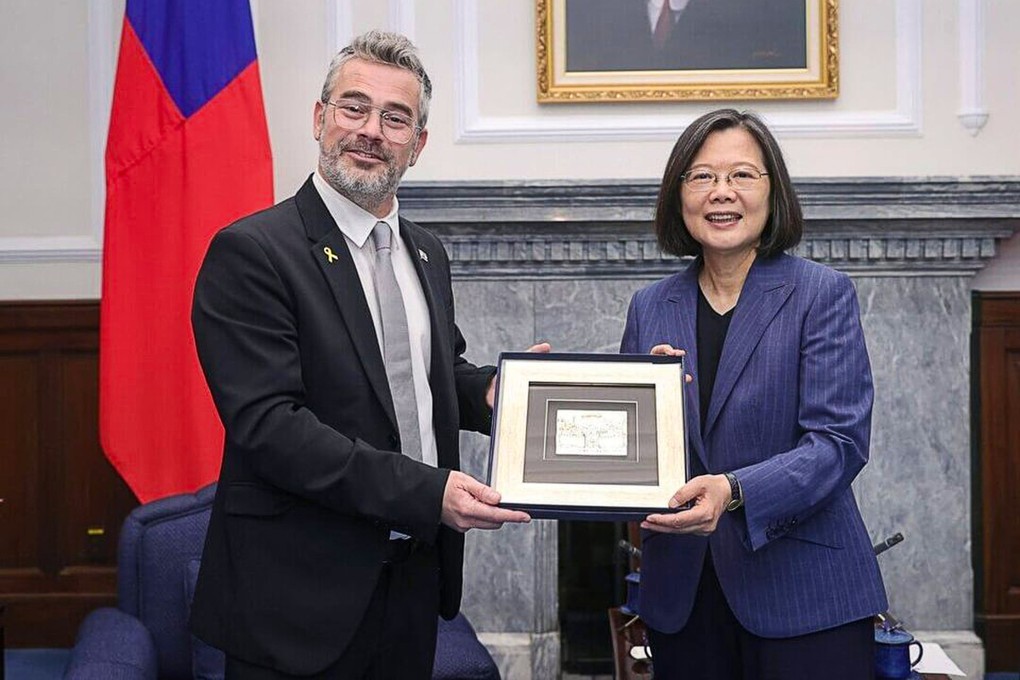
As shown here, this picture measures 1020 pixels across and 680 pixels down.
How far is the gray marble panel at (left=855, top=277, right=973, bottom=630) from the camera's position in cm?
385

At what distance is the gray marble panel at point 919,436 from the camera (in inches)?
152

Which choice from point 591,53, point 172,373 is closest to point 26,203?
point 172,373

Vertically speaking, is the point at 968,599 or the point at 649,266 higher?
the point at 649,266

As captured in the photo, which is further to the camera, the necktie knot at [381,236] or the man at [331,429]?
the necktie knot at [381,236]

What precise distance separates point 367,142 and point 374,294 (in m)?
0.24

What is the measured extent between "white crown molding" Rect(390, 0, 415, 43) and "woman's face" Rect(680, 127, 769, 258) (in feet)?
6.99

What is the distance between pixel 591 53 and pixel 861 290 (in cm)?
119

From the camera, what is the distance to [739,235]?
76.9 inches

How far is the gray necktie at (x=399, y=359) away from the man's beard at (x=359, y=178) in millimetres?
117

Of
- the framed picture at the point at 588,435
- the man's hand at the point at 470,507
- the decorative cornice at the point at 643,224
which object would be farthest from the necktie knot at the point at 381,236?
the decorative cornice at the point at 643,224

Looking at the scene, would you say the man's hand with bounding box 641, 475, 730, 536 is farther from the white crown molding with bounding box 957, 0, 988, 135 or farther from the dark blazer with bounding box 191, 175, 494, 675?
the white crown molding with bounding box 957, 0, 988, 135

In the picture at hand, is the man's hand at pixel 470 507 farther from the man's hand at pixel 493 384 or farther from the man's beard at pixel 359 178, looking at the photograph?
the man's beard at pixel 359 178

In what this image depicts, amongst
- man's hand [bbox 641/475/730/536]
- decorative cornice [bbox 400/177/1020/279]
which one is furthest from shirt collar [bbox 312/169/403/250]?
decorative cornice [bbox 400/177/1020/279]

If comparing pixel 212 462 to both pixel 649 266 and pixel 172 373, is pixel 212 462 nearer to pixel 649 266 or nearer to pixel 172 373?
pixel 172 373
